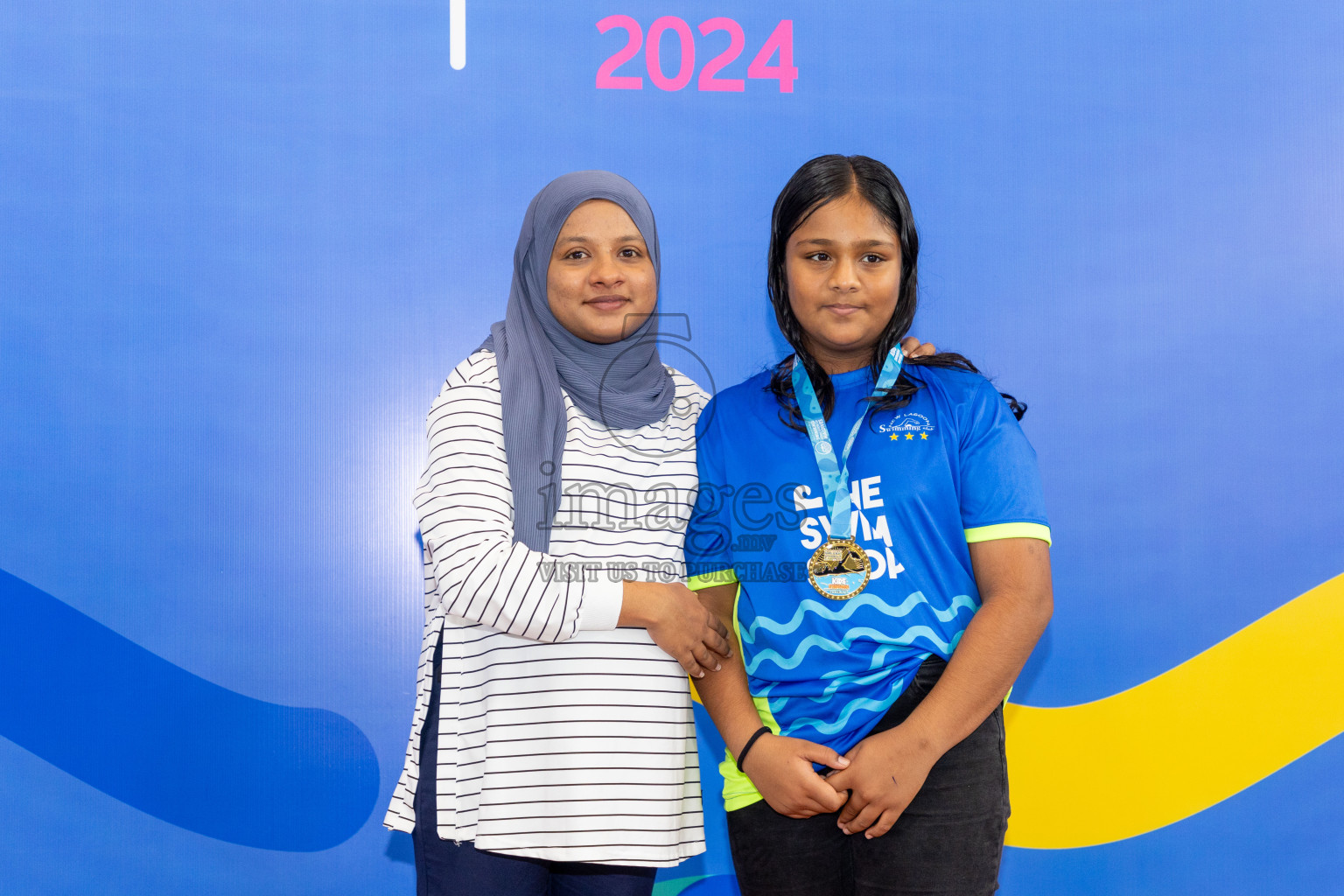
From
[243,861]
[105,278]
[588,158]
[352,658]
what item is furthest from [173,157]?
[243,861]

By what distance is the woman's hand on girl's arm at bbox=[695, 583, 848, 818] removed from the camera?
45.7 inches

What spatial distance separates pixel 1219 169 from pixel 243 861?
253 centimetres

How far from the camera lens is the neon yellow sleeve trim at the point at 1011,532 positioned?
118 centimetres

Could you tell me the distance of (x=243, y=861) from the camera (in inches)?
74.8

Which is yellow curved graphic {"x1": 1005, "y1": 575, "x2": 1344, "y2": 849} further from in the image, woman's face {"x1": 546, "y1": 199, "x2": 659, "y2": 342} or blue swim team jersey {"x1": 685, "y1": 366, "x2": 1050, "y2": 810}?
woman's face {"x1": 546, "y1": 199, "x2": 659, "y2": 342}

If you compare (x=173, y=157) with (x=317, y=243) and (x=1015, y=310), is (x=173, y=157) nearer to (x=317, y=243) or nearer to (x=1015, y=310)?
(x=317, y=243)

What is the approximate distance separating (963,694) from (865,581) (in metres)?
0.18

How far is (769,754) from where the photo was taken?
1.20 meters

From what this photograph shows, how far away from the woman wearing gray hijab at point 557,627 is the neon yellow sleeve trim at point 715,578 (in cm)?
6

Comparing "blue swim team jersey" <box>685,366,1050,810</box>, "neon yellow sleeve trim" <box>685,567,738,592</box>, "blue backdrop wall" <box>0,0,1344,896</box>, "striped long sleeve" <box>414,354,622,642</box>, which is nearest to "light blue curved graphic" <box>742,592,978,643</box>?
"blue swim team jersey" <box>685,366,1050,810</box>

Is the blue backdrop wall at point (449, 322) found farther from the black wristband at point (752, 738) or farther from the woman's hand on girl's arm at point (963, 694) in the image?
the woman's hand on girl's arm at point (963, 694)

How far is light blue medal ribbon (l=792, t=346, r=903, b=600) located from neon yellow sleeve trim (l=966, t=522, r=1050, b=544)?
0.48 feet

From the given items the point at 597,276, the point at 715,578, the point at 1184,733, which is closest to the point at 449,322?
the point at 597,276

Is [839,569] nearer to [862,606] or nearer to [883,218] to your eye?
[862,606]
